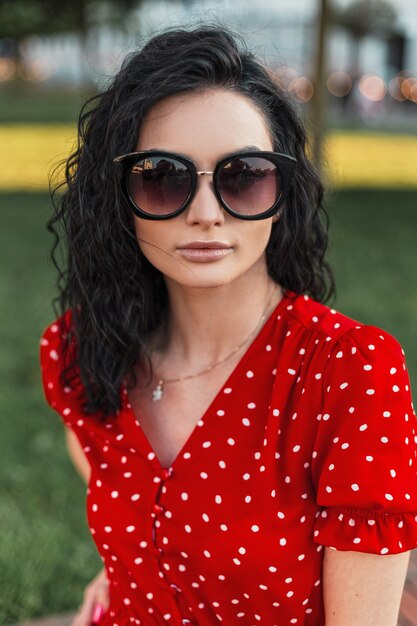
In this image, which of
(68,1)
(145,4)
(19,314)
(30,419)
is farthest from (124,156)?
(145,4)

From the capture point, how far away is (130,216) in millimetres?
1757

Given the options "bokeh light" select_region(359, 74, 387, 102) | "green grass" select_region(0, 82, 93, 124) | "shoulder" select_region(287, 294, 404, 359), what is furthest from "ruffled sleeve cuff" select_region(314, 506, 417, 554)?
"bokeh light" select_region(359, 74, 387, 102)

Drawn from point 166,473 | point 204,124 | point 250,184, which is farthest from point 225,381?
point 204,124

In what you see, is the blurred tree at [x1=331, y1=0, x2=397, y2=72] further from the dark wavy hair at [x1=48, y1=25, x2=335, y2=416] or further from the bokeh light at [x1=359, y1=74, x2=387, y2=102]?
the dark wavy hair at [x1=48, y1=25, x2=335, y2=416]

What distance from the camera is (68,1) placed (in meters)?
16.6

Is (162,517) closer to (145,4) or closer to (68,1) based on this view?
(68,1)

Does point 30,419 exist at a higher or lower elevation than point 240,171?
lower

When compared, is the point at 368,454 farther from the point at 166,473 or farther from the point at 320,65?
the point at 320,65

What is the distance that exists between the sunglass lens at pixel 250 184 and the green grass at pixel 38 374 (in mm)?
1077

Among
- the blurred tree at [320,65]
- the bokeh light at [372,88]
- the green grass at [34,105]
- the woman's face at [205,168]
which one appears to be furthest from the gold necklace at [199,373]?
the bokeh light at [372,88]

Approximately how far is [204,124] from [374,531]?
0.81 m

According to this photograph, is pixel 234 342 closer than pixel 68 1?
Yes

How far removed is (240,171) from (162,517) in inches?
28.2

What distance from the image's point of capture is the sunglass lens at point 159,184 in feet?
5.03
